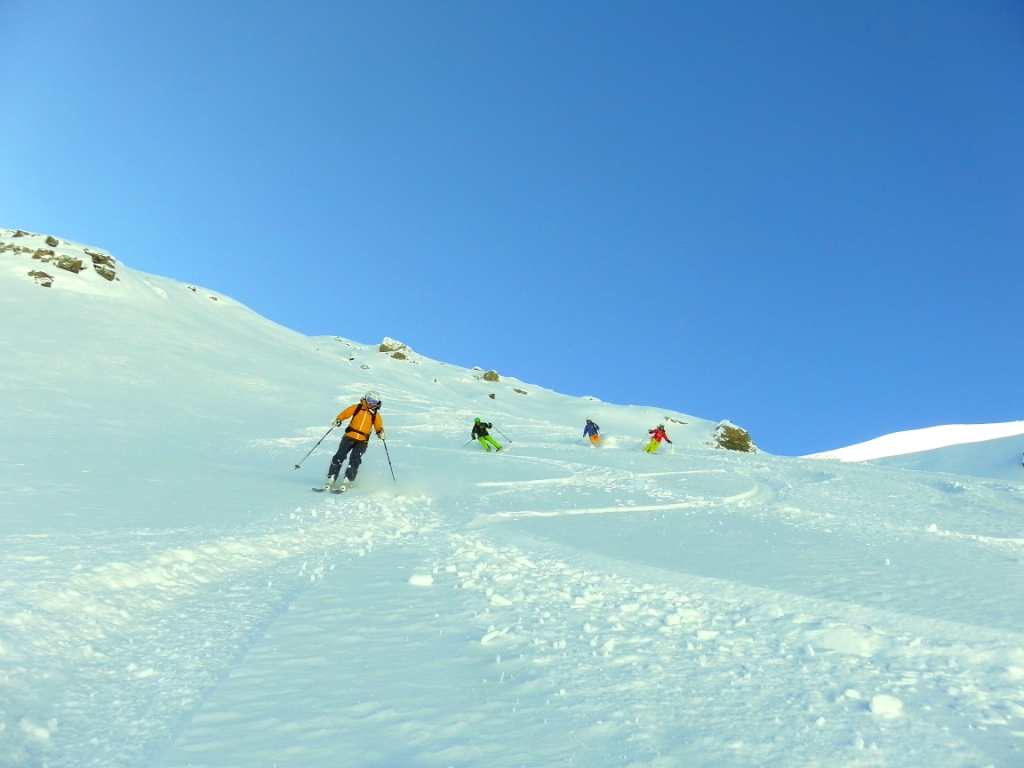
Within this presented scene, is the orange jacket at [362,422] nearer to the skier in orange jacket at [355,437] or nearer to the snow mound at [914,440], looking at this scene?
the skier in orange jacket at [355,437]

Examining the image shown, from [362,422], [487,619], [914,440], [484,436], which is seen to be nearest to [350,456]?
[362,422]

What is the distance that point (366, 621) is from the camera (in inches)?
211

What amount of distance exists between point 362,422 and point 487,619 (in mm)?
8484

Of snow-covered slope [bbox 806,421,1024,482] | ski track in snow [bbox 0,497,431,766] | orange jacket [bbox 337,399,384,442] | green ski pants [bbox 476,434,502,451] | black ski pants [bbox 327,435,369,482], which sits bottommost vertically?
ski track in snow [bbox 0,497,431,766]

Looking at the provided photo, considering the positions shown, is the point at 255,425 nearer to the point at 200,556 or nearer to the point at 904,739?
the point at 200,556

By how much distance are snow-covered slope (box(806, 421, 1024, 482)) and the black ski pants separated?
28826 mm

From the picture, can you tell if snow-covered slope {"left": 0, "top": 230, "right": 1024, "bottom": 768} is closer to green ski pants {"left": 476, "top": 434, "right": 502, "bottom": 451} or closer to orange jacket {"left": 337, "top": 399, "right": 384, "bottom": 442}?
orange jacket {"left": 337, "top": 399, "right": 384, "bottom": 442}

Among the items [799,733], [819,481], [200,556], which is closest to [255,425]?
[200,556]

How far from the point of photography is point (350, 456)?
12805mm

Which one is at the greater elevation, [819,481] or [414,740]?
[819,481]

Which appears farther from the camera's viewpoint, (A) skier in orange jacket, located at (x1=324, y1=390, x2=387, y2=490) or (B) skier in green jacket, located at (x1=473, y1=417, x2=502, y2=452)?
(B) skier in green jacket, located at (x1=473, y1=417, x2=502, y2=452)

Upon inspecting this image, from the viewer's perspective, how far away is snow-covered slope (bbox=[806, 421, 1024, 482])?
54.1 metres

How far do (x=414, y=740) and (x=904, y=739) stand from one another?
2.99 meters

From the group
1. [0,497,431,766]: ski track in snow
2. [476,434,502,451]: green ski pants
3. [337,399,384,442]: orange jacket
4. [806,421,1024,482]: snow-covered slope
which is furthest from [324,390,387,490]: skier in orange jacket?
[806,421,1024,482]: snow-covered slope
